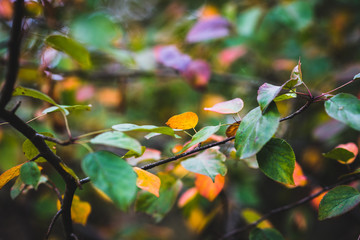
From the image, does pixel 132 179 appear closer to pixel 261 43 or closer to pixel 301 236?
pixel 301 236

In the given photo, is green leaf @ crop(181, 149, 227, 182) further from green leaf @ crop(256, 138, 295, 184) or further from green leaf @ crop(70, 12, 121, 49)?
green leaf @ crop(70, 12, 121, 49)

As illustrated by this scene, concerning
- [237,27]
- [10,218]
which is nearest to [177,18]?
[237,27]

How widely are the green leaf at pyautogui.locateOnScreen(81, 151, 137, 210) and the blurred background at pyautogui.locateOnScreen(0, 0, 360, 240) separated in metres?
0.39

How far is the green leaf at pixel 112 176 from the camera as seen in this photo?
0.78 ft

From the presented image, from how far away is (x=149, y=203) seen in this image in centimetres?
52

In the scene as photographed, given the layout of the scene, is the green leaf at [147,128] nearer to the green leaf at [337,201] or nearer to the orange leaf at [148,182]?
the orange leaf at [148,182]

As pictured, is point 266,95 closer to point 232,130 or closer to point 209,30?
point 232,130

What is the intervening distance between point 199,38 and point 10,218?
143 cm

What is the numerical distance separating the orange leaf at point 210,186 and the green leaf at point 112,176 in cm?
25

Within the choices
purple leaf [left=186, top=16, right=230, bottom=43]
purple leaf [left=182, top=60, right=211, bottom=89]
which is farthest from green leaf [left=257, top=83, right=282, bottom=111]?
purple leaf [left=186, top=16, right=230, bottom=43]

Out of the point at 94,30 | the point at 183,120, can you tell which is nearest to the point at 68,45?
the point at 183,120

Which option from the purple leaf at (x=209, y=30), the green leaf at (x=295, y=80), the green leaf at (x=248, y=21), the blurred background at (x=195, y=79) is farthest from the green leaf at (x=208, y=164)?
the green leaf at (x=248, y=21)

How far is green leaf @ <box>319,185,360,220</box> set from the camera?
359mm

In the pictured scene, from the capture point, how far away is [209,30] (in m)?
0.89
